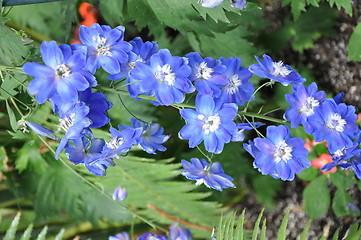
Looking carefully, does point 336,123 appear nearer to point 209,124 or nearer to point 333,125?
point 333,125

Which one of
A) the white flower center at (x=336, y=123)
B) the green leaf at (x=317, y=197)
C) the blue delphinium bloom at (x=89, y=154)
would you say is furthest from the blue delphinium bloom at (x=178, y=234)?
the white flower center at (x=336, y=123)

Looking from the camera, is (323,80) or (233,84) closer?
(233,84)

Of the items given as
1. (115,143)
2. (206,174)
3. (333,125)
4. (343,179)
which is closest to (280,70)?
(333,125)


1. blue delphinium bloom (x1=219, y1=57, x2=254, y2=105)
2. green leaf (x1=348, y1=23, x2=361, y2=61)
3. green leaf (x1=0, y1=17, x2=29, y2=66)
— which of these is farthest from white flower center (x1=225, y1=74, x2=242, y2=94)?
green leaf (x1=348, y1=23, x2=361, y2=61)

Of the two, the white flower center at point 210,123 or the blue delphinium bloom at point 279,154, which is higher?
the white flower center at point 210,123

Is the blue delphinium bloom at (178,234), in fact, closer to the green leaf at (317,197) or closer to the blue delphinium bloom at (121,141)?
the green leaf at (317,197)

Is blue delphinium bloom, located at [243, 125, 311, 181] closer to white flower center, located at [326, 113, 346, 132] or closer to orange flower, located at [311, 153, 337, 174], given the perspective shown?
white flower center, located at [326, 113, 346, 132]
